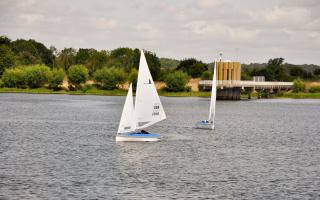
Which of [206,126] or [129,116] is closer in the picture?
[129,116]

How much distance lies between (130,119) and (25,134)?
24.2 m

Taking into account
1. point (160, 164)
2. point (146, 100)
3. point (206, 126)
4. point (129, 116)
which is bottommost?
point (160, 164)

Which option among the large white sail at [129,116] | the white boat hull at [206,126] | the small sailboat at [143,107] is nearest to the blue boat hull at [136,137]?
the small sailboat at [143,107]

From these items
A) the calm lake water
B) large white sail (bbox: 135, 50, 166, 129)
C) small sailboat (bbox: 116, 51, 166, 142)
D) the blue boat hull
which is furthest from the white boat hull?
large white sail (bbox: 135, 50, 166, 129)

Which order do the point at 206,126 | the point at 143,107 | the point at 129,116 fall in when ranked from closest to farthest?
the point at 143,107 < the point at 129,116 < the point at 206,126

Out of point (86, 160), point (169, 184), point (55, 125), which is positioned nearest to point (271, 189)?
point (169, 184)

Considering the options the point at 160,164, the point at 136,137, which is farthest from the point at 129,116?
the point at 160,164

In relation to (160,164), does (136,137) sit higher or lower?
higher

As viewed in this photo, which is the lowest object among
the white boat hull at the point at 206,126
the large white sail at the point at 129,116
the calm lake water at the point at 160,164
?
the calm lake water at the point at 160,164

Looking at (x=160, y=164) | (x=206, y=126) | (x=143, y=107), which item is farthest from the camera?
(x=206, y=126)

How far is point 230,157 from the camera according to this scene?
67438 millimetres

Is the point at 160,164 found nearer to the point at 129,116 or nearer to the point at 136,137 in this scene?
the point at 129,116

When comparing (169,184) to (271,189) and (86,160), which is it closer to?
(271,189)

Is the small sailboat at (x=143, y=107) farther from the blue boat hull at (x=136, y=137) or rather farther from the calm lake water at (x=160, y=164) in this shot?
the calm lake water at (x=160, y=164)
